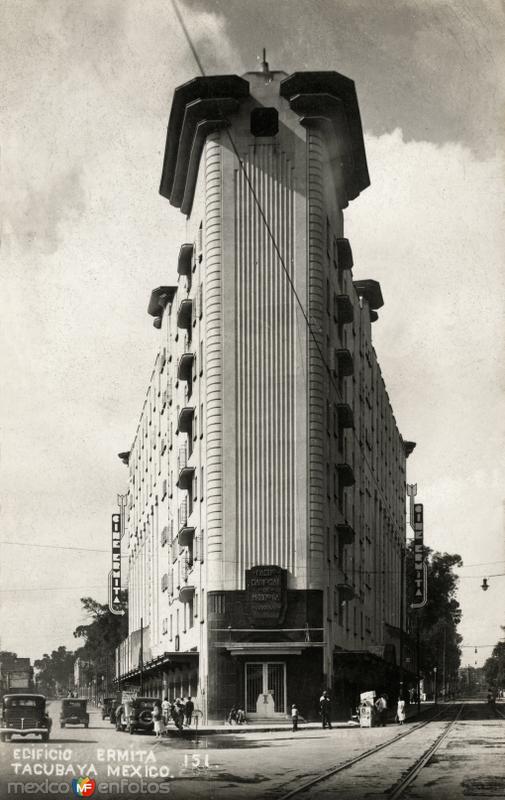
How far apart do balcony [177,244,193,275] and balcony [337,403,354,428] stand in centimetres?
1040

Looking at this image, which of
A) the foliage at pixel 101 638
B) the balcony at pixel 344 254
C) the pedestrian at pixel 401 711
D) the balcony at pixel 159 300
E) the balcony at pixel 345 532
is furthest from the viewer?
the foliage at pixel 101 638

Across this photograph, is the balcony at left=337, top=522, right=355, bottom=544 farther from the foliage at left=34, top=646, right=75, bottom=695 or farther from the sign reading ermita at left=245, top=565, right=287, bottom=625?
the foliage at left=34, top=646, right=75, bottom=695

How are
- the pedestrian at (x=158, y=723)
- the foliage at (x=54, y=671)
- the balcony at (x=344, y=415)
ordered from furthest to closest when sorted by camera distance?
1. the balcony at (x=344, y=415)
2. the pedestrian at (x=158, y=723)
3. the foliage at (x=54, y=671)

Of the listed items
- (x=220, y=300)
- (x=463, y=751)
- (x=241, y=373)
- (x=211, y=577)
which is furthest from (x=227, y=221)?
(x=463, y=751)

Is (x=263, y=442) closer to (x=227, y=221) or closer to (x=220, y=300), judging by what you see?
(x=220, y=300)

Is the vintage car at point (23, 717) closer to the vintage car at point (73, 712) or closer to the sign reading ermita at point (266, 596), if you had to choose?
the vintage car at point (73, 712)

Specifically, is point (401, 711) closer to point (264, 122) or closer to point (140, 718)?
point (140, 718)

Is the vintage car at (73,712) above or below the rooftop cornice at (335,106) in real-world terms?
below

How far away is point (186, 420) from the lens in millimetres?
59438

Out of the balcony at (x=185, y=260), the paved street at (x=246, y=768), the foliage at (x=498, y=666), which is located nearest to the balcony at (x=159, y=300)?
the balcony at (x=185, y=260)

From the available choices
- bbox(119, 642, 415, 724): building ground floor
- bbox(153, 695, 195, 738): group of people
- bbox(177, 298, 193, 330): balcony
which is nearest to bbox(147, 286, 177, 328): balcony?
bbox(177, 298, 193, 330): balcony

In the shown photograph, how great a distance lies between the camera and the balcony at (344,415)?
5772 centimetres

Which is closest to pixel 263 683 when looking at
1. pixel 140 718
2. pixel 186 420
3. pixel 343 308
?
pixel 140 718

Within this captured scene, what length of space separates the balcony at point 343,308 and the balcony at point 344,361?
1517 millimetres
